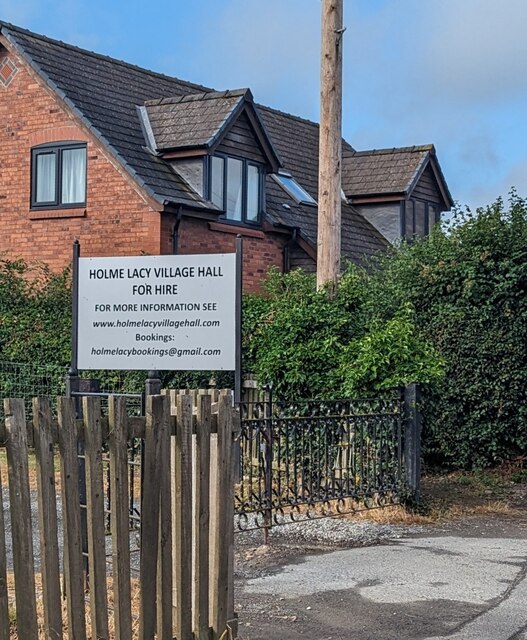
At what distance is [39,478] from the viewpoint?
463 cm

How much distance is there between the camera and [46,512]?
462 cm

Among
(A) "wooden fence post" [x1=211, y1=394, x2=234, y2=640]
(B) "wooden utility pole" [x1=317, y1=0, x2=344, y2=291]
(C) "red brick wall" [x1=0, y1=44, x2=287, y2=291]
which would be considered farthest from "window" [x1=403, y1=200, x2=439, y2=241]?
(A) "wooden fence post" [x1=211, y1=394, x2=234, y2=640]

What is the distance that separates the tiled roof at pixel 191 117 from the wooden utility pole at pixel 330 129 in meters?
4.98

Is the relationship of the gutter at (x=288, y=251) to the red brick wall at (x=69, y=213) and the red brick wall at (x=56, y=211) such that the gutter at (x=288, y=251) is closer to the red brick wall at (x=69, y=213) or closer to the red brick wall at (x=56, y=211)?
the red brick wall at (x=69, y=213)

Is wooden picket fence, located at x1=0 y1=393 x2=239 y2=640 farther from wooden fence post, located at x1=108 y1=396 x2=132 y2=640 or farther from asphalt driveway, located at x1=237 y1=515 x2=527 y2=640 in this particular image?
asphalt driveway, located at x1=237 y1=515 x2=527 y2=640

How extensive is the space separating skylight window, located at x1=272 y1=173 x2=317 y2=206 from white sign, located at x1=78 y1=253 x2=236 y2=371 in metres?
14.1

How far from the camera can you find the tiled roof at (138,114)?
19438 mm

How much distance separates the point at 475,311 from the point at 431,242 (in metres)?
1.29

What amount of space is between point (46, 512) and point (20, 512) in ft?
0.54

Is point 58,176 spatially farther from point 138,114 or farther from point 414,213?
point 414,213

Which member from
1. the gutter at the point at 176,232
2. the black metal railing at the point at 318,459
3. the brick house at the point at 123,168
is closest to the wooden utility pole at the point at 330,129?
the black metal railing at the point at 318,459

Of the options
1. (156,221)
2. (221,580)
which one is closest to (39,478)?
(221,580)

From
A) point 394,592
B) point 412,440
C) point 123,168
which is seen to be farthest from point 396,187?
point 394,592

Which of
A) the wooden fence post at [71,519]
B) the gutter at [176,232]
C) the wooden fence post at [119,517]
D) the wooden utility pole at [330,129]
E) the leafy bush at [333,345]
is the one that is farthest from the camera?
the gutter at [176,232]
